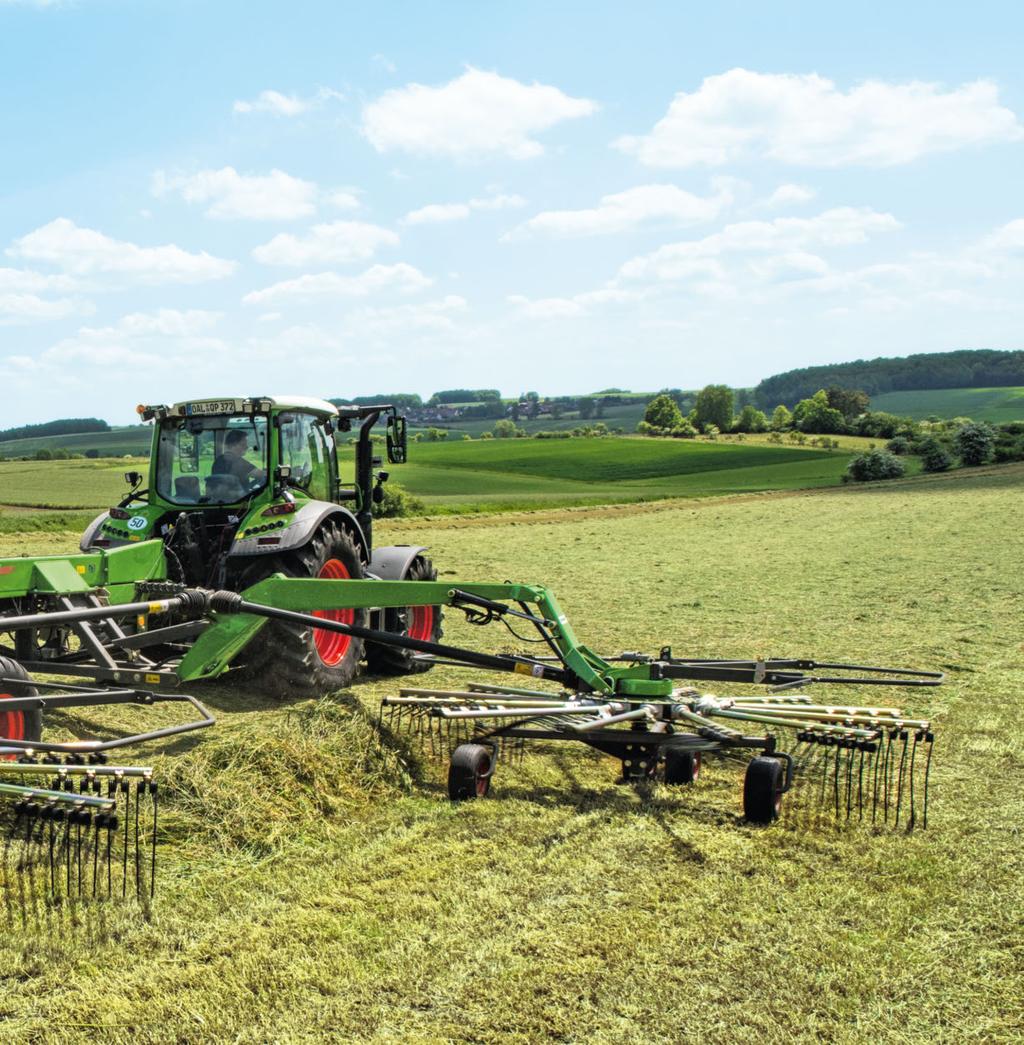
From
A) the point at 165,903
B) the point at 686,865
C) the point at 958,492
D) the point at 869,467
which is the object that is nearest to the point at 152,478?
the point at 165,903

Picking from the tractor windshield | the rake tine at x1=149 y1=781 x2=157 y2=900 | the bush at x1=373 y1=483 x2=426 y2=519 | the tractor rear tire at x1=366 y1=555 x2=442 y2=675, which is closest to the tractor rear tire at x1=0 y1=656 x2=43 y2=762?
the rake tine at x1=149 y1=781 x2=157 y2=900

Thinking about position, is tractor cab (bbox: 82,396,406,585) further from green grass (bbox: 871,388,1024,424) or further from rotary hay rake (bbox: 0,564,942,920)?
green grass (bbox: 871,388,1024,424)

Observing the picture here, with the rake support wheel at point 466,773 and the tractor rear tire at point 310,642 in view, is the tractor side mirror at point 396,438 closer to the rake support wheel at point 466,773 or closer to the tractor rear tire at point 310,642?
the tractor rear tire at point 310,642

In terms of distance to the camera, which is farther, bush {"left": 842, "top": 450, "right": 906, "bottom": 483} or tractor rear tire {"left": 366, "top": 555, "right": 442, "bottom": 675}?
bush {"left": 842, "top": 450, "right": 906, "bottom": 483}

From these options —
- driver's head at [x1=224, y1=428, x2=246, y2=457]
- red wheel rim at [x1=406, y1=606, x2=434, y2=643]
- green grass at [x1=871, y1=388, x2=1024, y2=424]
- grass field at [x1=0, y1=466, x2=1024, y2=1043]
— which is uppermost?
green grass at [x1=871, y1=388, x2=1024, y2=424]

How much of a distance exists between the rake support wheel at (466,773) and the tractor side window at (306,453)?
12.3ft

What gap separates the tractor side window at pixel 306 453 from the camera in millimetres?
8750

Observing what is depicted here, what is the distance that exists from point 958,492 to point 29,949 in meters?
34.1

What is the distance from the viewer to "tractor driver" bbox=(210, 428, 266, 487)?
8609mm

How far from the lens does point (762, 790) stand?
210 inches

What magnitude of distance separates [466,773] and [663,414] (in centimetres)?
7913

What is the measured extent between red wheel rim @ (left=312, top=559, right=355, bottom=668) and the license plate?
1.45 meters

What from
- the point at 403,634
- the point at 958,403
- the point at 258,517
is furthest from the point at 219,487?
the point at 958,403

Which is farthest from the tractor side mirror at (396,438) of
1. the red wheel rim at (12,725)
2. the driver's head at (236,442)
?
the red wheel rim at (12,725)
